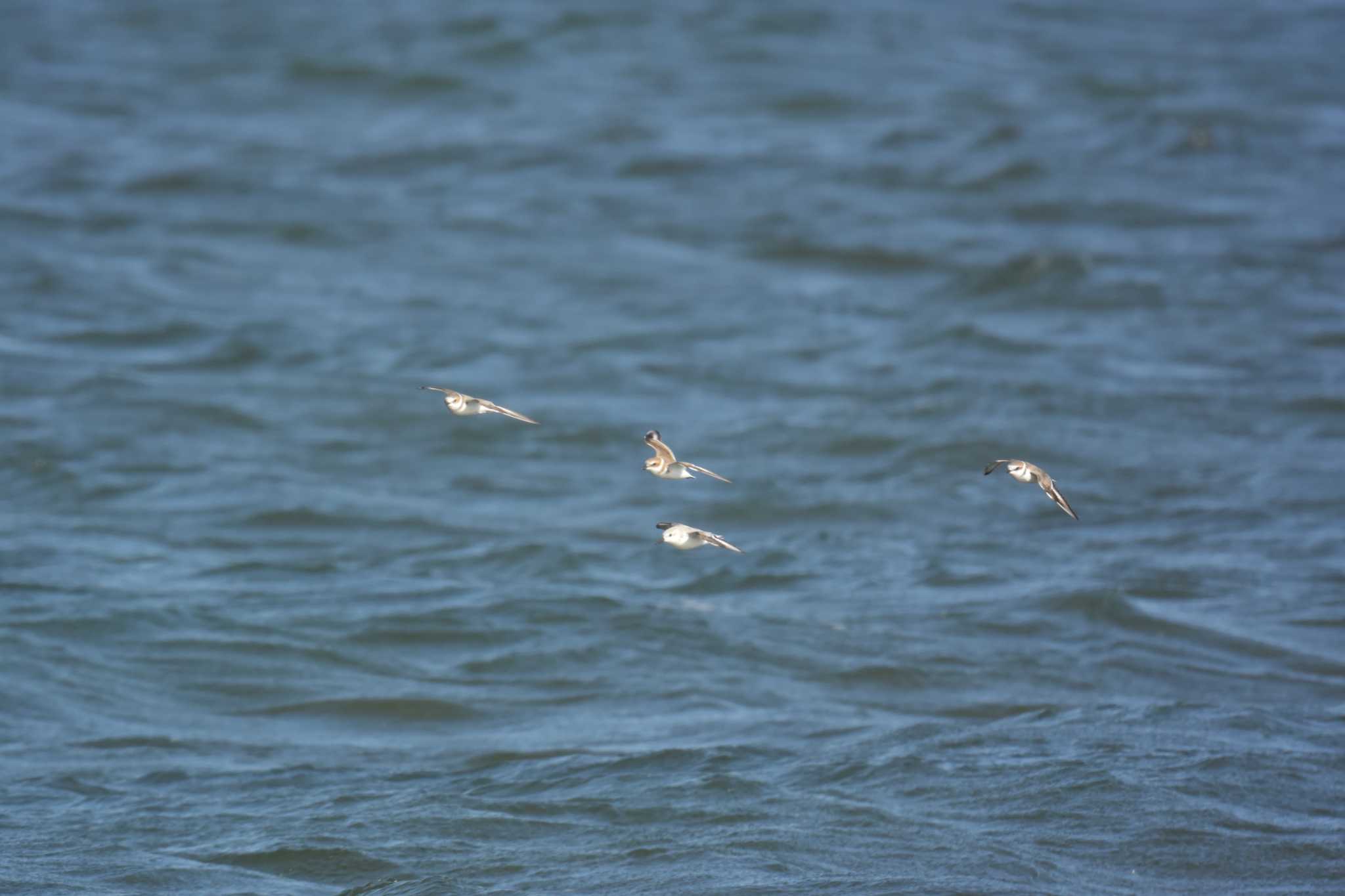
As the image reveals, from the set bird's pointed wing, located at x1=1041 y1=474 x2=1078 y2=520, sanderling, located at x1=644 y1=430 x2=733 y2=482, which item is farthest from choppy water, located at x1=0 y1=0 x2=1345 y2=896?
sanderling, located at x1=644 y1=430 x2=733 y2=482

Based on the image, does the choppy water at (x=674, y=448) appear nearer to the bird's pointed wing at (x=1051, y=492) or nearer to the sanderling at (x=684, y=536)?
the sanderling at (x=684, y=536)

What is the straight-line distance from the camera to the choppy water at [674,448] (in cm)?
711

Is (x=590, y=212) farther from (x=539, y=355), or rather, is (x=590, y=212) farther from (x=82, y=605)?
(x=82, y=605)

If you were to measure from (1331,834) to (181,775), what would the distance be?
485cm

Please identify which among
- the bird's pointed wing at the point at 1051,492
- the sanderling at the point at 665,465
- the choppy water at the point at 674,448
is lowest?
the choppy water at the point at 674,448

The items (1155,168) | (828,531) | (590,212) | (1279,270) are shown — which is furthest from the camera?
(1155,168)

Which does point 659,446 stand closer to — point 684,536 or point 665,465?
point 665,465

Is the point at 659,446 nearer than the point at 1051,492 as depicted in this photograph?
Yes

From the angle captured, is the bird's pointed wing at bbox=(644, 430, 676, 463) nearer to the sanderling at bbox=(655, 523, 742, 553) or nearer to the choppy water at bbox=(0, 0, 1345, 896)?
the sanderling at bbox=(655, 523, 742, 553)

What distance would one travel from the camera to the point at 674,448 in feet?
41.5

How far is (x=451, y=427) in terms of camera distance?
13.4 metres

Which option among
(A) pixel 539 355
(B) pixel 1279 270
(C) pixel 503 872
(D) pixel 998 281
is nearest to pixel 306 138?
(A) pixel 539 355

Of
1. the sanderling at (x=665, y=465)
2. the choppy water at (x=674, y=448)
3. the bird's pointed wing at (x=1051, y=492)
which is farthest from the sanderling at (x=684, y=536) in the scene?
the bird's pointed wing at (x=1051, y=492)

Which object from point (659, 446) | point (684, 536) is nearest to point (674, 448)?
point (684, 536)
